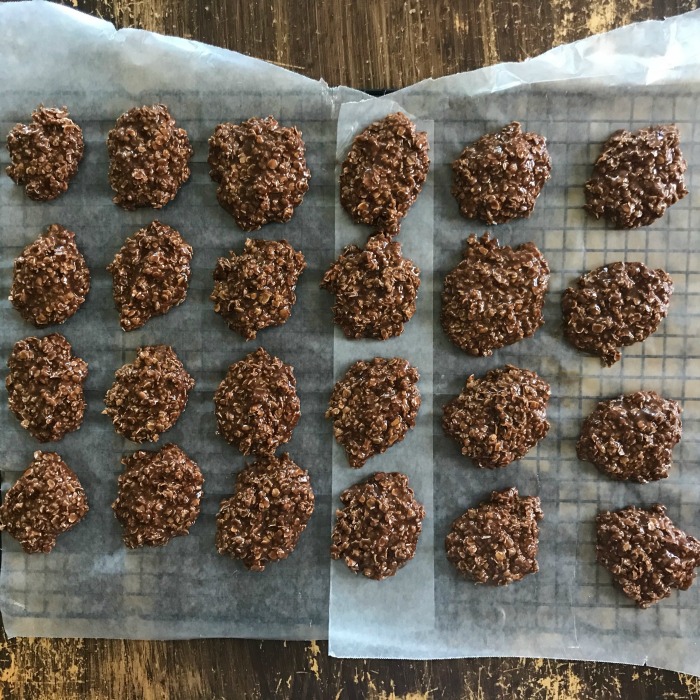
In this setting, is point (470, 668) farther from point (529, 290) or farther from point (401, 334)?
point (529, 290)

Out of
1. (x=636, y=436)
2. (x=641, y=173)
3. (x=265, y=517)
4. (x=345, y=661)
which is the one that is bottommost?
(x=345, y=661)

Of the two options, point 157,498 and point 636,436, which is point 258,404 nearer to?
point 157,498

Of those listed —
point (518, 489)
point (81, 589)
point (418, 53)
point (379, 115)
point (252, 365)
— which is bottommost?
point (81, 589)

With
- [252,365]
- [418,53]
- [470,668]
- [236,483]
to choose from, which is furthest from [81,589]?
[418,53]

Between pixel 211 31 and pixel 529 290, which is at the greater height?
pixel 211 31

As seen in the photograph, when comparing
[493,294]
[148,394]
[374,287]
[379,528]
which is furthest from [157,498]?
[493,294]

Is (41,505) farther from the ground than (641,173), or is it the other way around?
(641,173)

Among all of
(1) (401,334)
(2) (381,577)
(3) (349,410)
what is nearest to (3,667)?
(2) (381,577)
